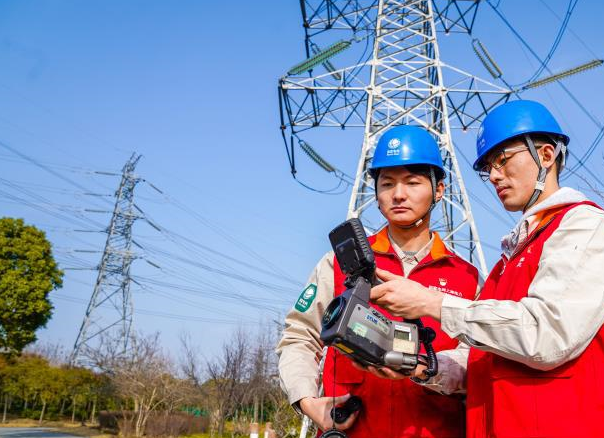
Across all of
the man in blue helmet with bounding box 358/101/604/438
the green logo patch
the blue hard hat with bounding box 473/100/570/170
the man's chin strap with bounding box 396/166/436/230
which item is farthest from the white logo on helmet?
the green logo patch

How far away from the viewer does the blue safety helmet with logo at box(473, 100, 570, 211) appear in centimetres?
201

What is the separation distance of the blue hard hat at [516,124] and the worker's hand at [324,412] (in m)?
1.15

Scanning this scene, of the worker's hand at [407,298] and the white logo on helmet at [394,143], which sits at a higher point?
the white logo on helmet at [394,143]

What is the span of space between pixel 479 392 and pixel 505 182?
771 mm

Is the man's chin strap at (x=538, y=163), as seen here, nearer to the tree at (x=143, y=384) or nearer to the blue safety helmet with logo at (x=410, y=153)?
the blue safety helmet with logo at (x=410, y=153)

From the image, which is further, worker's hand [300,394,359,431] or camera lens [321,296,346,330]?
worker's hand [300,394,359,431]

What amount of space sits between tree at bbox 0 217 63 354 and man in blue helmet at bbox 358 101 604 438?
22.3m

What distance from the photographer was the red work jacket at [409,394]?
2.08 m

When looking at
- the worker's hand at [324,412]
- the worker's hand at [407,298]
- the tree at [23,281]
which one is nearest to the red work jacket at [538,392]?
the worker's hand at [407,298]

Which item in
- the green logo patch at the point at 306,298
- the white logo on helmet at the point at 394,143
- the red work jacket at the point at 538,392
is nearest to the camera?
the red work jacket at the point at 538,392

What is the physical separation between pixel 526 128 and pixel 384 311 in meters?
0.94

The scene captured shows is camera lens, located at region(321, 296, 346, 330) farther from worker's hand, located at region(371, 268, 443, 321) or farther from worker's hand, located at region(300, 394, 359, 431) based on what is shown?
worker's hand, located at region(300, 394, 359, 431)

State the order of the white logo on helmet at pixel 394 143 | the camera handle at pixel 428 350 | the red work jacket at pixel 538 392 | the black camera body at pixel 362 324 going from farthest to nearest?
1. the white logo on helmet at pixel 394 143
2. the camera handle at pixel 428 350
3. the black camera body at pixel 362 324
4. the red work jacket at pixel 538 392

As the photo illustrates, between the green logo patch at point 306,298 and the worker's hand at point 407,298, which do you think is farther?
the green logo patch at point 306,298
